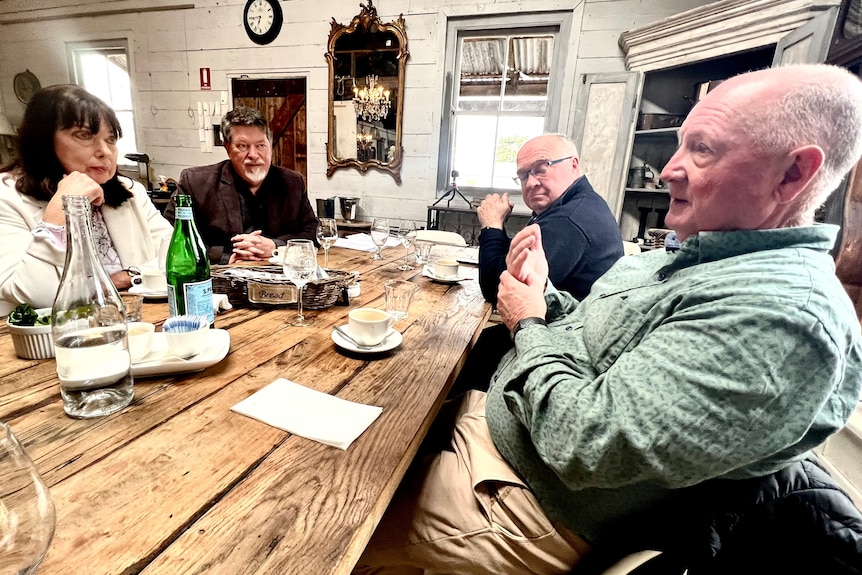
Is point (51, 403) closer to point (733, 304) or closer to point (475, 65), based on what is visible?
point (733, 304)

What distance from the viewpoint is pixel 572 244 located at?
1533 millimetres

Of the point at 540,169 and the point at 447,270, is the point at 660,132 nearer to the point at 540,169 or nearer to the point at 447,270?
the point at 540,169

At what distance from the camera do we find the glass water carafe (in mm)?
635

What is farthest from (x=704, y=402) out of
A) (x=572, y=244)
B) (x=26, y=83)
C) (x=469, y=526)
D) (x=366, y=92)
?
(x=26, y=83)

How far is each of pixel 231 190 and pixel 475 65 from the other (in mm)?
2917

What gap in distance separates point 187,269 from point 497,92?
12.2 ft

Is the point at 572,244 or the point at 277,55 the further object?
the point at 277,55

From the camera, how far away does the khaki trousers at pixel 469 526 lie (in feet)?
2.59

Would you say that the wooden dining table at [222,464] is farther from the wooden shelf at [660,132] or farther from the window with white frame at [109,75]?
the window with white frame at [109,75]

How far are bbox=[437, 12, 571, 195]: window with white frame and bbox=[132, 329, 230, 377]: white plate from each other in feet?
11.8

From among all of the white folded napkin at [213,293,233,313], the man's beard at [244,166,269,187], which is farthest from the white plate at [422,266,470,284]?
the man's beard at [244,166,269,187]

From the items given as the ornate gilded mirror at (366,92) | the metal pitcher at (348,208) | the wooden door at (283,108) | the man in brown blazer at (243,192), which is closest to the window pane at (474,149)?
the ornate gilded mirror at (366,92)

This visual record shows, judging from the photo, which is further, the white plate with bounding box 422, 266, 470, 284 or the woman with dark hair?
the white plate with bounding box 422, 266, 470, 284

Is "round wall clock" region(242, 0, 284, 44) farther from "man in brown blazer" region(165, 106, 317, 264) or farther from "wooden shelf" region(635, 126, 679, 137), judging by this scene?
"wooden shelf" region(635, 126, 679, 137)
